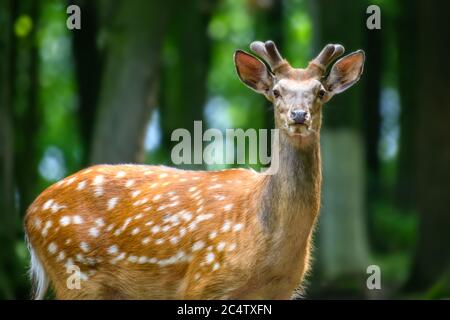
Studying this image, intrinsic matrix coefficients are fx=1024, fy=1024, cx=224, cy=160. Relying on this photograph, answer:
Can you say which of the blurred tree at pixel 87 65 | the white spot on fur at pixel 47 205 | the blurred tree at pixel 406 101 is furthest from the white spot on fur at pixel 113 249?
the blurred tree at pixel 406 101

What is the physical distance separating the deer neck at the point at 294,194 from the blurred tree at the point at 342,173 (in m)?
7.67

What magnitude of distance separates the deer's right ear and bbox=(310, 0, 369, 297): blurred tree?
722 cm

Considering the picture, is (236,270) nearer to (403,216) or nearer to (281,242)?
(281,242)

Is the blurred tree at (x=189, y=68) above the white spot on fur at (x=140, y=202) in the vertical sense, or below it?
above

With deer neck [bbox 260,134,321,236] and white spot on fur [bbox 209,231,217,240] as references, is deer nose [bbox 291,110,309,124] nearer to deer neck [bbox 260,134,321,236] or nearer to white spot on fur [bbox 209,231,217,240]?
deer neck [bbox 260,134,321,236]

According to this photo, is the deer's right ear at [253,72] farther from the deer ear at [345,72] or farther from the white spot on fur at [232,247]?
the white spot on fur at [232,247]

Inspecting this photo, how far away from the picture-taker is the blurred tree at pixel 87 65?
18.9 metres

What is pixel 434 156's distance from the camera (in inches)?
586

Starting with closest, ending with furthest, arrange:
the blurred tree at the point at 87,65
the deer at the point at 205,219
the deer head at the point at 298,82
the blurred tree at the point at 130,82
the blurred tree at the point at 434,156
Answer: the deer head at the point at 298,82
the deer at the point at 205,219
the blurred tree at the point at 130,82
the blurred tree at the point at 434,156
the blurred tree at the point at 87,65

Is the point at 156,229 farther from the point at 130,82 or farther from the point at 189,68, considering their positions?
the point at 189,68

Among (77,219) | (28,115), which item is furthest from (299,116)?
(28,115)

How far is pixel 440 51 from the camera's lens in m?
14.8

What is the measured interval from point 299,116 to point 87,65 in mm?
12677

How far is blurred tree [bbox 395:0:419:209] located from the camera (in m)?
22.4
